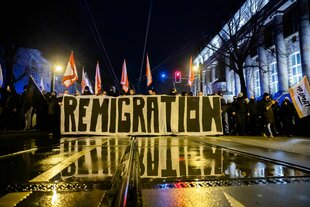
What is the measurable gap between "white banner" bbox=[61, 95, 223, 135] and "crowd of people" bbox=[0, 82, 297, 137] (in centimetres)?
78

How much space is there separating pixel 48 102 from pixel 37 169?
9949mm

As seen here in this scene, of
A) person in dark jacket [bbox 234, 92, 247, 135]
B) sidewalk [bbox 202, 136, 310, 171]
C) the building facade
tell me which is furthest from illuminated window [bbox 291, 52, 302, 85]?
sidewalk [bbox 202, 136, 310, 171]

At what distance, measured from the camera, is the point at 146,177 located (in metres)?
3.44

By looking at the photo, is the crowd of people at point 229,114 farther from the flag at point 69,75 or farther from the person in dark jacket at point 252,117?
the flag at point 69,75

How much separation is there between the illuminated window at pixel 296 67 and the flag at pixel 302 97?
447 inches

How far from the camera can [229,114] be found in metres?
13.9

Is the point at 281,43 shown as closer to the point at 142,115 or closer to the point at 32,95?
the point at 142,115

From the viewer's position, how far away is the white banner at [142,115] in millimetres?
12336

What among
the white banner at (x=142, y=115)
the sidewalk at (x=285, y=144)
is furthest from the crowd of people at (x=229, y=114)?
the sidewalk at (x=285, y=144)

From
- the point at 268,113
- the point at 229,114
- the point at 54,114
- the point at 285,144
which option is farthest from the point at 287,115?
the point at 54,114

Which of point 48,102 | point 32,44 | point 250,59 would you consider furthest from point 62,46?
point 48,102

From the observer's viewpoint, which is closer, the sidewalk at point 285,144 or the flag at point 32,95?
the sidewalk at point 285,144

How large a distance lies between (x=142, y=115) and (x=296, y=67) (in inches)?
644

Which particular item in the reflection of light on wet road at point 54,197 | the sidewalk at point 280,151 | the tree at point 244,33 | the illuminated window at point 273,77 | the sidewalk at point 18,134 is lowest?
the reflection of light on wet road at point 54,197
